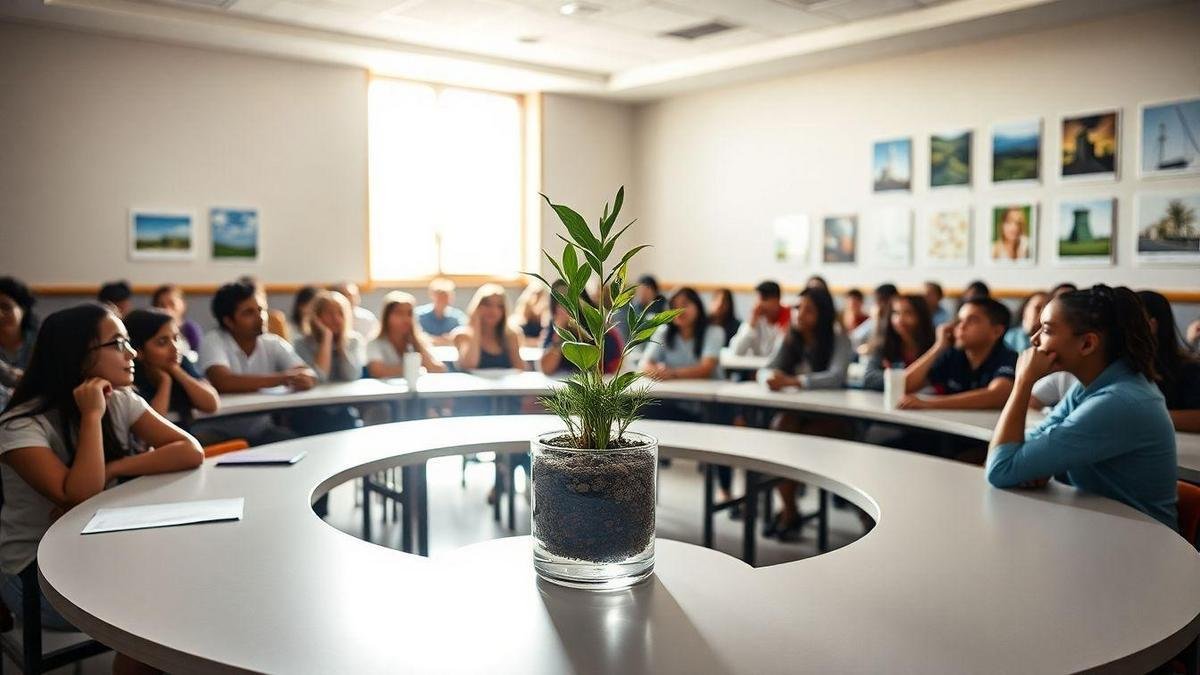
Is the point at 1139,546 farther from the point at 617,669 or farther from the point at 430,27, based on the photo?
the point at 430,27

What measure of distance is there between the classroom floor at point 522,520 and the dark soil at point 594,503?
2630mm

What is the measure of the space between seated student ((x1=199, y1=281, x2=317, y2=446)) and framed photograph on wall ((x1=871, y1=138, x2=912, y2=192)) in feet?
17.6

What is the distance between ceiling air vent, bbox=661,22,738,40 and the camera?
7.06 m

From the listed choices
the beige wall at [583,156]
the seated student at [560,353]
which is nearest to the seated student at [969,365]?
the seated student at [560,353]

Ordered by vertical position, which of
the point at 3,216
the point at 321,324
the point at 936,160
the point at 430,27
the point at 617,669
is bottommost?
the point at 617,669

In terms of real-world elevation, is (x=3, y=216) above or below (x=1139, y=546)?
above

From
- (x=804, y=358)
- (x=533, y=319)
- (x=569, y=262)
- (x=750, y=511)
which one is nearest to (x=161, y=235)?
(x=533, y=319)

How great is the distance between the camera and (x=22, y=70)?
6.71 metres

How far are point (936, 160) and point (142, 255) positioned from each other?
649 centimetres

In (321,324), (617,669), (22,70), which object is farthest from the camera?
(22,70)

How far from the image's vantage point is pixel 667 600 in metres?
1.60

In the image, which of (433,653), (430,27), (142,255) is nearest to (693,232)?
(430,27)

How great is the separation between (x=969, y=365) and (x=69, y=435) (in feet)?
11.5

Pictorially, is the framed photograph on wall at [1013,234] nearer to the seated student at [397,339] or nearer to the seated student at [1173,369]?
the seated student at [1173,369]
